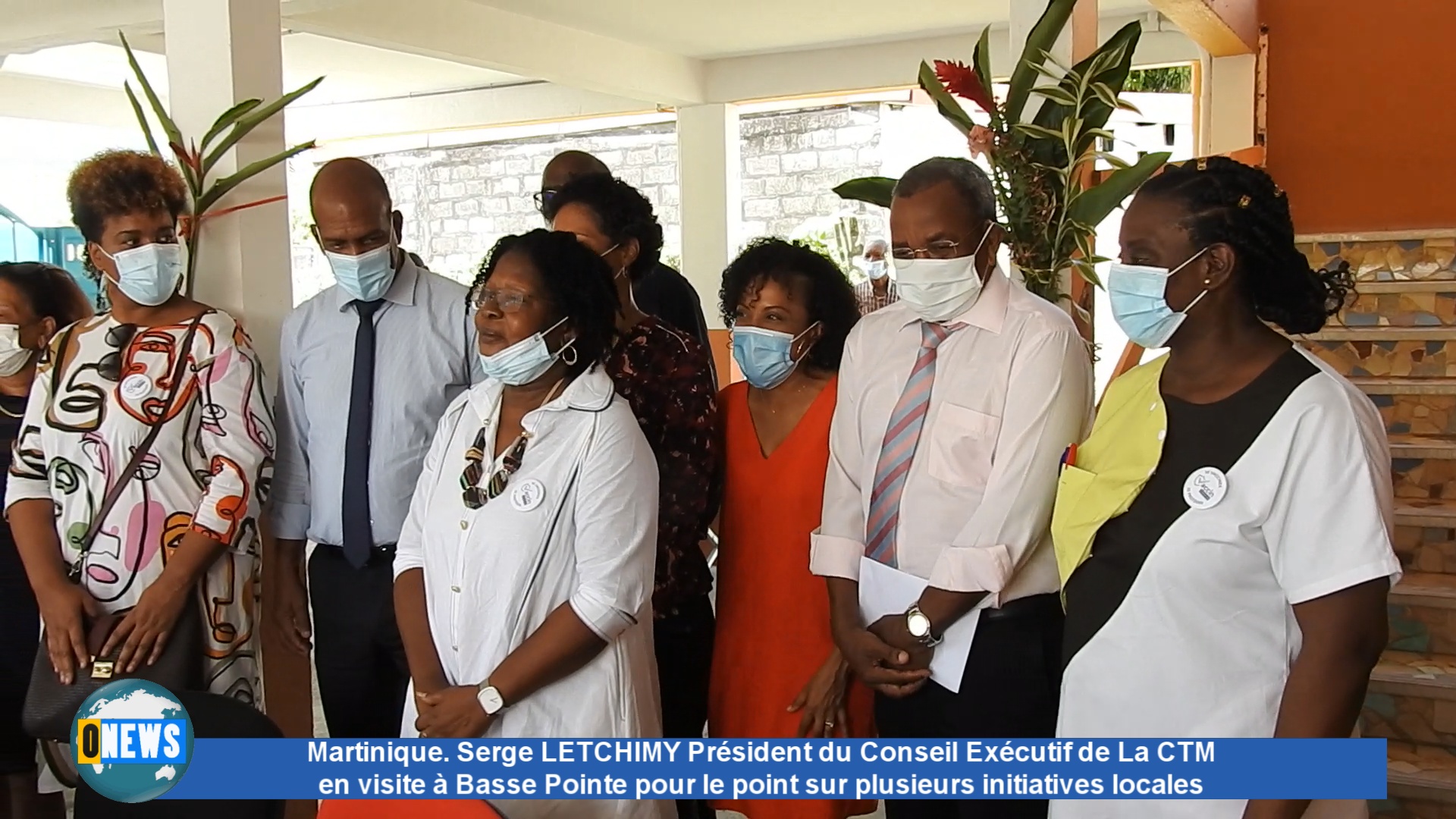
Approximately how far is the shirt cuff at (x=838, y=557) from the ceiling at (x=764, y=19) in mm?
5425

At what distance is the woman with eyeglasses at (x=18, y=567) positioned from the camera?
264 centimetres

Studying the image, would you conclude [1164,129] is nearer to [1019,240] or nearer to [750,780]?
[1019,240]

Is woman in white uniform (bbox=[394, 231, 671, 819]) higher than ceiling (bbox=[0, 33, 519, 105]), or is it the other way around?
ceiling (bbox=[0, 33, 519, 105])

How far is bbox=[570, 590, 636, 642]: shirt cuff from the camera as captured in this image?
188 cm

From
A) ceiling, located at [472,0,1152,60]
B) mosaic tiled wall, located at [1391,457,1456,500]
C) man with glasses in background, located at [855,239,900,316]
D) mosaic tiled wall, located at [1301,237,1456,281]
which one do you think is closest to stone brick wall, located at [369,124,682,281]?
ceiling, located at [472,0,1152,60]

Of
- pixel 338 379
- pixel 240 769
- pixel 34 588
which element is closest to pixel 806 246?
pixel 338 379

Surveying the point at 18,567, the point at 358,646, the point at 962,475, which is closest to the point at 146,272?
the point at 18,567

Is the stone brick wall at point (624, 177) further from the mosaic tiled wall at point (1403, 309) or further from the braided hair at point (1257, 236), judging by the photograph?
the braided hair at point (1257, 236)

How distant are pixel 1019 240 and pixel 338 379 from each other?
5.00ft

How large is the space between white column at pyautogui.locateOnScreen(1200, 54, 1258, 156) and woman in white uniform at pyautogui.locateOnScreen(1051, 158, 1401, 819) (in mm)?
4436

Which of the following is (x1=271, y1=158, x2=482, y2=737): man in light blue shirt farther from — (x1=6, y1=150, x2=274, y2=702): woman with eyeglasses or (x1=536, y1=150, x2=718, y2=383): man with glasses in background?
(x1=536, y1=150, x2=718, y2=383): man with glasses in background

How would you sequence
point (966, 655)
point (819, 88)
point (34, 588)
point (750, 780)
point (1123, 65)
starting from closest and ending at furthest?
point (966, 655) → point (750, 780) → point (34, 588) → point (1123, 65) → point (819, 88)

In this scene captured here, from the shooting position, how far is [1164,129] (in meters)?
8.98
